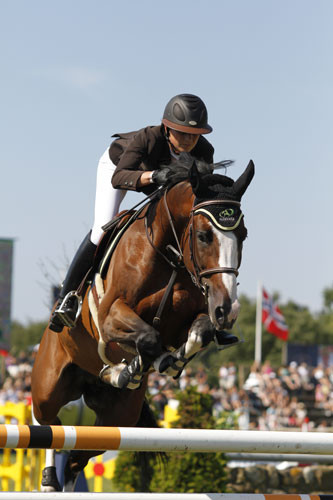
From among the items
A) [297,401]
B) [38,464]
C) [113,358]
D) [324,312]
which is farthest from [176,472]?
[324,312]

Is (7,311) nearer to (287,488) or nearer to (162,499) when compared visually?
(287,488)

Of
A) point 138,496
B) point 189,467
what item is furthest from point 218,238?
point 189,467

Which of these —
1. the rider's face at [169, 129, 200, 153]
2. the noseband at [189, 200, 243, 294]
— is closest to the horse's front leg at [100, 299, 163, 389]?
the noseband at [189, 200, 243, 294]

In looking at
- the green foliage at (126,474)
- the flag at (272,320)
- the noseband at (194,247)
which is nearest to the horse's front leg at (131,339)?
the noseband at (194,247)

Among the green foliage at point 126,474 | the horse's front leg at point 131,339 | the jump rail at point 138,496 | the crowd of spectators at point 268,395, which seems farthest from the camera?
the crowd of spectators at point 268,395

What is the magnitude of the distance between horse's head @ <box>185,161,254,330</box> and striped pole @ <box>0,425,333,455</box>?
878 mm

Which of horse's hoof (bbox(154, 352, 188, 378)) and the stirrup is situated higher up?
the stirrup

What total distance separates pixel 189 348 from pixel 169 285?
0.41m

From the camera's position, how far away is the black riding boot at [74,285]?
508 centimetres

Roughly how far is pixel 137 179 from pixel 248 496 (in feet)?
6.98

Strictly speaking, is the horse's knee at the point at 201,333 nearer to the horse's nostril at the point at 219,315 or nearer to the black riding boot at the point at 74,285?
the horse's nostril at the point at 219,315

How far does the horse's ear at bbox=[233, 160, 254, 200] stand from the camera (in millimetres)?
4105

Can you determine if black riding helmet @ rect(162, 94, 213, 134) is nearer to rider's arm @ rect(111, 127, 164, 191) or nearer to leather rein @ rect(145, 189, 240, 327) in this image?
rider's arm @ rect(111, 127, 164, 191)

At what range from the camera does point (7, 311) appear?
25.9 m
